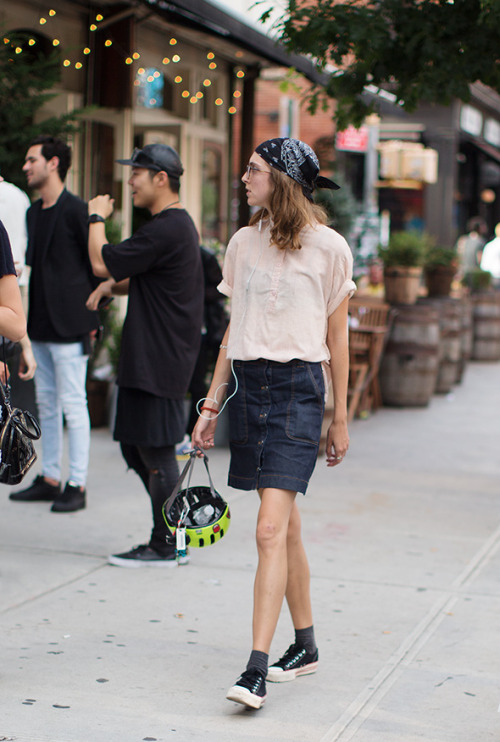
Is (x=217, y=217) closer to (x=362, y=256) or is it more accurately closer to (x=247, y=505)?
(x=362, y=256)

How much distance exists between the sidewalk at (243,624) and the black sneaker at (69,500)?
6 centimetres

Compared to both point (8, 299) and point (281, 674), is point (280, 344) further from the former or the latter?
point (281, 674)

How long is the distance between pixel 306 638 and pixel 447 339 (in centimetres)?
874

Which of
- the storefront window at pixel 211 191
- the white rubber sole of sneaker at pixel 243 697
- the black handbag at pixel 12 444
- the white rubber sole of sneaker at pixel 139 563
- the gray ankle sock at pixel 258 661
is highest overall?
the storefront window at pixel 211 191

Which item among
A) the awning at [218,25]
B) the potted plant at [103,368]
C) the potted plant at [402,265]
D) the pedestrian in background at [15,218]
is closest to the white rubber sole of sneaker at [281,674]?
the pedestrian in background at [15,218]

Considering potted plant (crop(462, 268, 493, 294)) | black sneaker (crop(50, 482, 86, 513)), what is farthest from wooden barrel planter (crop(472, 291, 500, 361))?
black sneaker (crop(50, 482, 86, 513))

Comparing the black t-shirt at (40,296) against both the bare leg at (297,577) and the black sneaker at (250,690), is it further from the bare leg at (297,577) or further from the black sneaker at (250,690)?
the black sneaker at (250,690)

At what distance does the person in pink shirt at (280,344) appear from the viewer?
368cm

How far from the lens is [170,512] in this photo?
3889mm

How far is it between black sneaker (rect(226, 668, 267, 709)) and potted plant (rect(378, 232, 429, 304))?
7.95m

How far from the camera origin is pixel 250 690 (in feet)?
11.7

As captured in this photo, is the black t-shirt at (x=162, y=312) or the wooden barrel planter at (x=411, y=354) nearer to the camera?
the black t-shirt at (x=162, y=312)

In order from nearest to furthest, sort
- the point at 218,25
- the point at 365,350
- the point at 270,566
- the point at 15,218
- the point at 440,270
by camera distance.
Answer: the point at 270,566, the point at 15,218, the point at 218,25, the point at 365,350, the point at 440,270

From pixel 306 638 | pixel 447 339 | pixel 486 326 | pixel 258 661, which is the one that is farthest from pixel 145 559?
pixel 486 326
